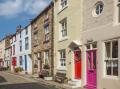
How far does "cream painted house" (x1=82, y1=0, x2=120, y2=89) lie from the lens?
682 inches

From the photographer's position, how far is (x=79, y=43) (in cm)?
2203

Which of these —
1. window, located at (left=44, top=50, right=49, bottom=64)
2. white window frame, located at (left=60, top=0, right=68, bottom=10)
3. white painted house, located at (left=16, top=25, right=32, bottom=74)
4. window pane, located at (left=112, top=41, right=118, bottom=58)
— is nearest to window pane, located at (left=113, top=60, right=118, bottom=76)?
window pane, located at (left=112, top=41, right=118, bottom=58)

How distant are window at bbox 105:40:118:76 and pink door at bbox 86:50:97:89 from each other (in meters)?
1.76

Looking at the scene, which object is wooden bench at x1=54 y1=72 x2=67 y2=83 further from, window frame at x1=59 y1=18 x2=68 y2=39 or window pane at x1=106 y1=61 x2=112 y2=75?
window pane at x1=106 y1=61 x2=112 y2=75

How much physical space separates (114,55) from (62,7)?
11.3 m

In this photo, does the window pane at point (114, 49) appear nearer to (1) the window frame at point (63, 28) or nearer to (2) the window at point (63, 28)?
(1) the window frame at point (63, 28)

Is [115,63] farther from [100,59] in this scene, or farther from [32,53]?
[32,53]

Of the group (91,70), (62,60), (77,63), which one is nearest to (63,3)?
(62,60)

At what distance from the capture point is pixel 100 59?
18.8 metres

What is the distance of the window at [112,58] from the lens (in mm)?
17375

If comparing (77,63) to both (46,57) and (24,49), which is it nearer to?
(46,57)

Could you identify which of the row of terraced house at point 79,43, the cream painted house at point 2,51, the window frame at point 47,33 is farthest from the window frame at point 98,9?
the cream painted house at point 2,51

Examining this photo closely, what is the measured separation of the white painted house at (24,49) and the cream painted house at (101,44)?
21357 millimetres

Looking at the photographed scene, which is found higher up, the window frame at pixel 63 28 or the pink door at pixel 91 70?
the window frame at pixel 63 28
